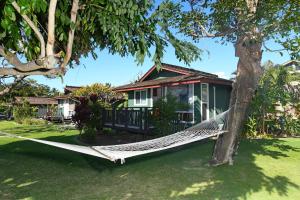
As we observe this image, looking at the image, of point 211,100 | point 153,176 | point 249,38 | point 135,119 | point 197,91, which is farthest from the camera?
point 211,100

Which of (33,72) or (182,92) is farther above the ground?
(182,92)

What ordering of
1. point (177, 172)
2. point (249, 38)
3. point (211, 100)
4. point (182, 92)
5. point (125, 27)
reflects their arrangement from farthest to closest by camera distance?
point (182, 92) < point (211, 100) < point (249, 38) < point (177, 172) < point (125, 27)

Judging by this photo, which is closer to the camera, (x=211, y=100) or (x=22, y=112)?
(x=211, y=100)

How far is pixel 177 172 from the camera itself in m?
6.88

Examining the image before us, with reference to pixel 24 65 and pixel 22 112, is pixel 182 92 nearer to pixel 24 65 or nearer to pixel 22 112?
pixel 24 65

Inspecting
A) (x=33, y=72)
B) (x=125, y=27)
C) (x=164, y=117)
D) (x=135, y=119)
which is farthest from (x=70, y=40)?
(x=135, y=119)

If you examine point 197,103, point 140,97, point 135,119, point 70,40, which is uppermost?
point 140,97

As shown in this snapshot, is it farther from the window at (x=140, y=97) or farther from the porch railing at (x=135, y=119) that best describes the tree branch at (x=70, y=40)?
the window at (x=140, y=97)

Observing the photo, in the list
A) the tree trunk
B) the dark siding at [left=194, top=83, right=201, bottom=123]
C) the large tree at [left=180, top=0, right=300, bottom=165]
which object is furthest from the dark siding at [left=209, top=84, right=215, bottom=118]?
the tree trunk

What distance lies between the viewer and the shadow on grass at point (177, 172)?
5.43 meters

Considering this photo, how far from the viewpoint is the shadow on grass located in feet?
17.8

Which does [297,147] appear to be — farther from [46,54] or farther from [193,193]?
[46,54]

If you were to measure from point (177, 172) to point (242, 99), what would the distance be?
104 inches

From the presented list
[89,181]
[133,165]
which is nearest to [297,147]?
[133,165]
